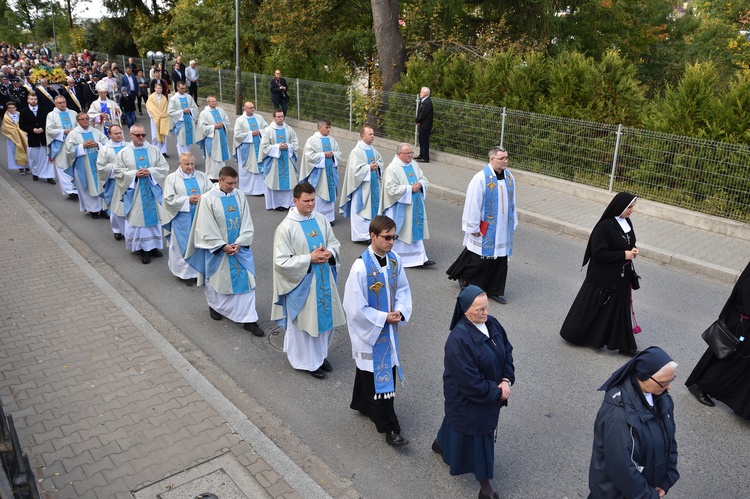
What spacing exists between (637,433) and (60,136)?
1235 centimetres

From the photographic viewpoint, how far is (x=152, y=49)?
36.5 meters

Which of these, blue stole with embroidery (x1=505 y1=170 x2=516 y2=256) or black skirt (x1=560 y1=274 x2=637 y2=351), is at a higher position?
blue stole with embroidery (x1=505 y1=170 x2=516 y2=256)

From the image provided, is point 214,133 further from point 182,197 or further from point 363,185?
point 182,197

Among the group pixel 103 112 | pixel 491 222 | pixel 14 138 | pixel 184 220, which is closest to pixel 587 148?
pixel 491 222

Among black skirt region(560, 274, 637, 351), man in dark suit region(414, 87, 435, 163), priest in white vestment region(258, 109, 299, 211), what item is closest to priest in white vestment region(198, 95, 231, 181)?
priest in white vestment region(258, 109, 299, 211)

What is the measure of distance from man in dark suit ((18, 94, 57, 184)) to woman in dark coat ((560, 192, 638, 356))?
41.8ft

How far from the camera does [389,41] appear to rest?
810 inches

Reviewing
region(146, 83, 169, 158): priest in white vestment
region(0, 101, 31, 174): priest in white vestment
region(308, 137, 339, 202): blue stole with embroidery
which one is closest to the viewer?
region(308, 137, 339, 202): blue stole with embroidery

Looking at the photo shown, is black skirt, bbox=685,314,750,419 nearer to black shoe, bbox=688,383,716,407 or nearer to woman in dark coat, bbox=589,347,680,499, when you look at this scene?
black shoe, bbox=688,383,716,407

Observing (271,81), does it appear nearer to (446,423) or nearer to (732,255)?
(732,255)

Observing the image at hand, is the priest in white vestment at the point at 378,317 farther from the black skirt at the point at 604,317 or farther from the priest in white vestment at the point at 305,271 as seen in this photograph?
the black skirt at the point at 604,317

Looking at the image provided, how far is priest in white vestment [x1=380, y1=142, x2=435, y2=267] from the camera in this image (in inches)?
396

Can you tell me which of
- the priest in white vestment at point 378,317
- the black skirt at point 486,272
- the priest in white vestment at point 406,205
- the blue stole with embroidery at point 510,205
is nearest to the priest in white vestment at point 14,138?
the priest in white vestment at point 406,205

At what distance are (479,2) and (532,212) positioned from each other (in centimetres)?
1317
